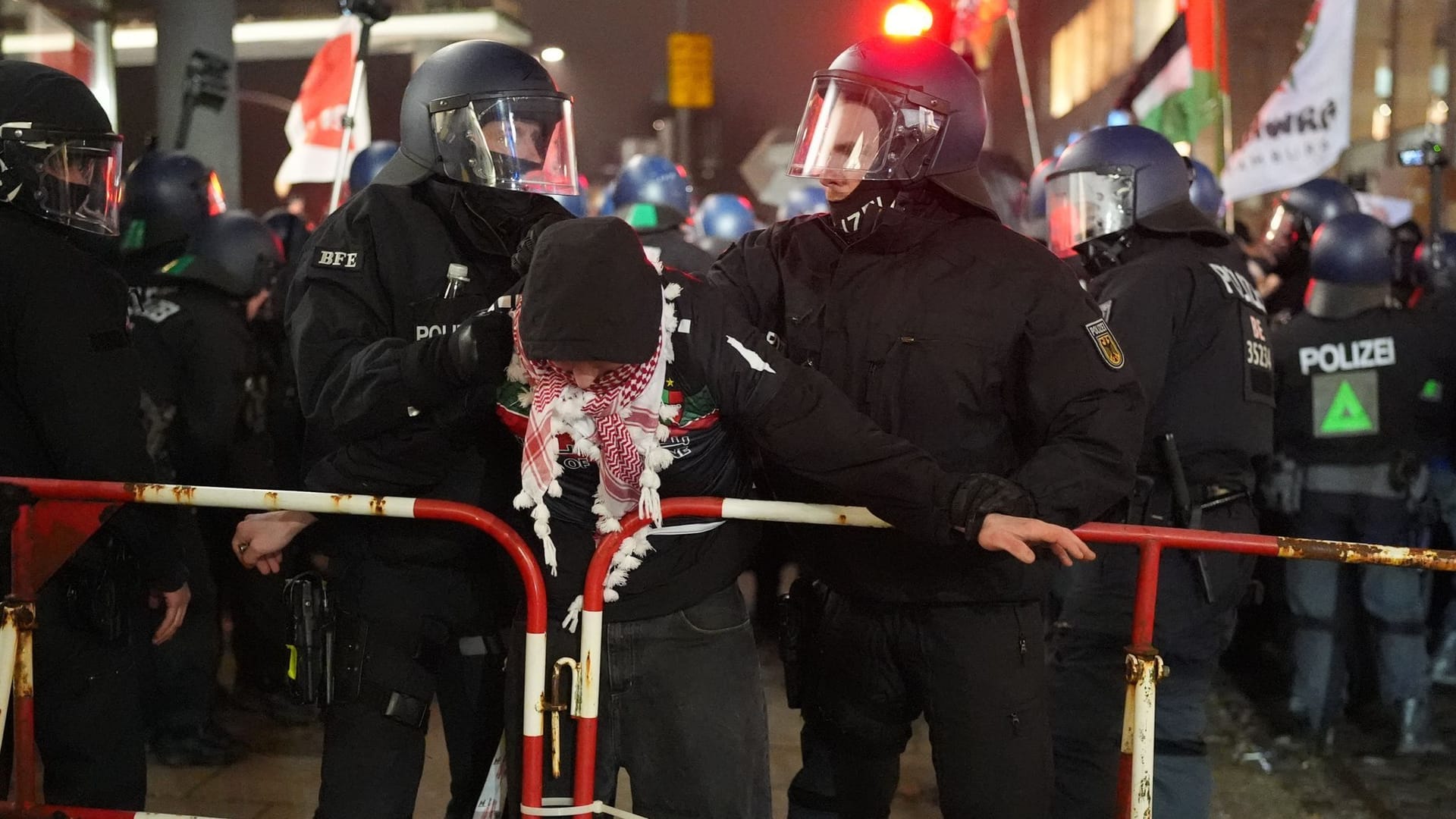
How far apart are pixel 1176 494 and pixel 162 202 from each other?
424cm

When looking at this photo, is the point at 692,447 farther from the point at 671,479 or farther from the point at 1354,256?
the point at 1354,256

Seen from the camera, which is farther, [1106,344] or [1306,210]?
[1306,210]

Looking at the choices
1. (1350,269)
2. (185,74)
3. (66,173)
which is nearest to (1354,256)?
(1350,269)

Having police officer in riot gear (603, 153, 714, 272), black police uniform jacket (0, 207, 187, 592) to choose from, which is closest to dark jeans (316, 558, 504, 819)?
black police uniform jacket (0, 207, 187, 592)

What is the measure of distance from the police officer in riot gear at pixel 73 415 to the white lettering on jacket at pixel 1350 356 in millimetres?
4530

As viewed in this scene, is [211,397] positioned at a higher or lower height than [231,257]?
lower

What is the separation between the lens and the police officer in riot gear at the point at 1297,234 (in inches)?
275

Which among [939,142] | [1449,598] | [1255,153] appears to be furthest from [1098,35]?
[939,142]

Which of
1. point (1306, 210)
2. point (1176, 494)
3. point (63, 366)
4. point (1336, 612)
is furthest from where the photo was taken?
point (1306, 210)

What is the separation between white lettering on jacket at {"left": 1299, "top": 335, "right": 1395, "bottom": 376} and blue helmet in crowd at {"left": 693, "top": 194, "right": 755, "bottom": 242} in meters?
4.98

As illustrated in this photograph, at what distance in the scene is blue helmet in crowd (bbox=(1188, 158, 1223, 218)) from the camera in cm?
Result: 600

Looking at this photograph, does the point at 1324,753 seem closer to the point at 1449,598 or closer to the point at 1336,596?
the point at 1336,596

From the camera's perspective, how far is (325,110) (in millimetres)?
7730

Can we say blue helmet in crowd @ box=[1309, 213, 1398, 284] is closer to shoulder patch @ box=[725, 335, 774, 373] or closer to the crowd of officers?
the crowd of officers
